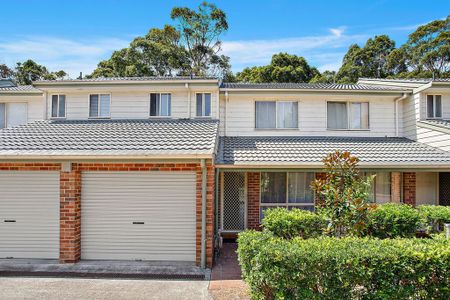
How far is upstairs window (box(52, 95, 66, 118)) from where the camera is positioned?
45.1ft

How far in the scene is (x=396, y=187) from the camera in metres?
12.5

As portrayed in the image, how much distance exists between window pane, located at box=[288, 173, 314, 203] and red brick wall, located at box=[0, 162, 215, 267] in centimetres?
444

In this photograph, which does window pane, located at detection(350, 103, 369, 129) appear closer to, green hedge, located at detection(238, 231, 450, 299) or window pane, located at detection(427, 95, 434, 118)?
window pane, located at detection(427, 95, 434, 118)

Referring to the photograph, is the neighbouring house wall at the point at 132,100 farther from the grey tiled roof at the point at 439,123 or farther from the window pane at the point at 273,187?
the grey tiled roof at the point at 439,123

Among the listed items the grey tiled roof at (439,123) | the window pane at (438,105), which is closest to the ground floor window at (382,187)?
the grey tiled roof at (439,123)

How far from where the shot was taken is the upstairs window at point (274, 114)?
1384cm

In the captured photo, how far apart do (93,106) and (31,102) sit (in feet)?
10.4

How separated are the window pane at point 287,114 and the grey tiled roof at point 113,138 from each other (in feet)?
9.55

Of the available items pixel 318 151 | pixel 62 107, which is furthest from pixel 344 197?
pixel 62 107

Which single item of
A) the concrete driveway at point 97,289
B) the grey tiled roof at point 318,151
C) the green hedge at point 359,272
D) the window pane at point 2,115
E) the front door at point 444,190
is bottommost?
the concrete driveway at point 97,289

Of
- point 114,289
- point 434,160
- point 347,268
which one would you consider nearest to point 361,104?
point 434,160

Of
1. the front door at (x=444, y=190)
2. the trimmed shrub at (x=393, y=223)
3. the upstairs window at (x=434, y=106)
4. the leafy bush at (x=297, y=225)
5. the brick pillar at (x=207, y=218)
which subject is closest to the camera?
the leafy bush at (x=297, y=225)

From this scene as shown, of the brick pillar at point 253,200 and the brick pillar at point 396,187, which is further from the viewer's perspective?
the brick pillar at point 396,187

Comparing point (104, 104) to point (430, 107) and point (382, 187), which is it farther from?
point (430, 107)
